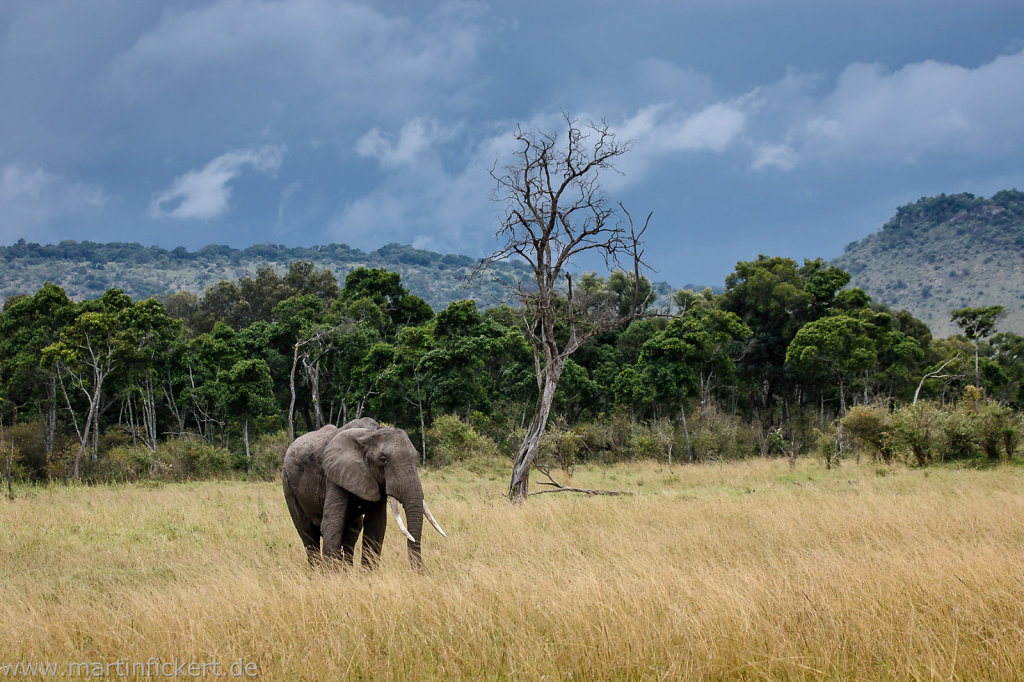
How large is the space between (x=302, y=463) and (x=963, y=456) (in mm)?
18845

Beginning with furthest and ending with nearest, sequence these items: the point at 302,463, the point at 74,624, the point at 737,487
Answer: the point at 737,487, the point at 302,463, the point at 74,624

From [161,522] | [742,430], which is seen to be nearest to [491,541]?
[161,522]

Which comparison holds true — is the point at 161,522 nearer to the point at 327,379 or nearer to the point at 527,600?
the point at 527,600

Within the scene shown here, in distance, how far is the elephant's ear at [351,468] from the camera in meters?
7.31

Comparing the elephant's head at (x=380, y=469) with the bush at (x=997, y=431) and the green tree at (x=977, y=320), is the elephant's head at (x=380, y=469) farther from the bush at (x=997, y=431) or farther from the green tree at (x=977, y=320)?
the green tree at (x=977, y=320)

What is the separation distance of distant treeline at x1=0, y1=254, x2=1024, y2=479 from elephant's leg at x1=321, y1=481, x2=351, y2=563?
56.4ft

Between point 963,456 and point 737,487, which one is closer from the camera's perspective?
point 737,487

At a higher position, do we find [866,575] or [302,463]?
[302,463]

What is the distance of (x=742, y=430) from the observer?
3450 centimetres

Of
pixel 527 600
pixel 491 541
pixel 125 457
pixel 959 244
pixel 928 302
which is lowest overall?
pixel 125 457

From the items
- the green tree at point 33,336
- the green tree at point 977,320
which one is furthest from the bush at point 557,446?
the green tree at point 33,336

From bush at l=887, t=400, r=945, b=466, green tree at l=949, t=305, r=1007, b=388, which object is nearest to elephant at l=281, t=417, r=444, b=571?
bush at l=887, t=400, r=945, b=466

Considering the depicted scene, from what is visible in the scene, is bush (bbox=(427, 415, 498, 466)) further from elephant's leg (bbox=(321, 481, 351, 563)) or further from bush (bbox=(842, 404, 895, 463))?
elephant's leg (bbox=(321, 481, 351, 563))

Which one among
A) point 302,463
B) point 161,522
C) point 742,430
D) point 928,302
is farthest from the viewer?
point 928,302
